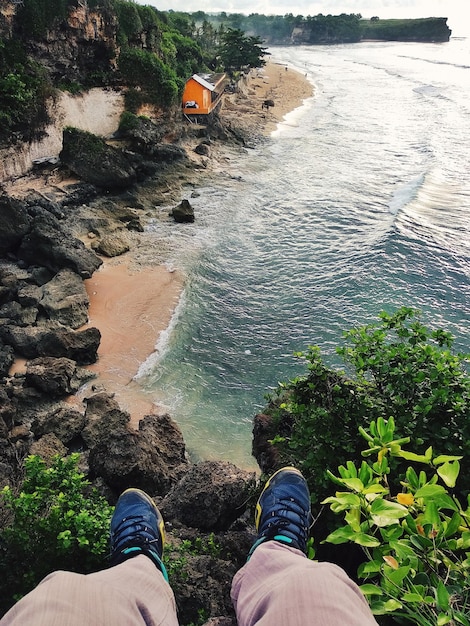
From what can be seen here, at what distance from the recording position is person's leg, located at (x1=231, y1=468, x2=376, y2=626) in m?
1.89

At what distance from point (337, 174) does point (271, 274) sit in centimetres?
1217

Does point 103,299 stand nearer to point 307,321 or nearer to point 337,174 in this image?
point 307,321

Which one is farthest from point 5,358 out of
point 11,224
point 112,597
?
point 112,597

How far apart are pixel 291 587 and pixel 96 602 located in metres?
0.90

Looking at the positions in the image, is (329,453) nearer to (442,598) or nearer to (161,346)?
(442,598)

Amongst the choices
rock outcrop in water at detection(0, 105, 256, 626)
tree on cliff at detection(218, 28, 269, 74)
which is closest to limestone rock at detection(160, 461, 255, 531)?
rock outcrop in water at detection(0, 105, 256, 626)

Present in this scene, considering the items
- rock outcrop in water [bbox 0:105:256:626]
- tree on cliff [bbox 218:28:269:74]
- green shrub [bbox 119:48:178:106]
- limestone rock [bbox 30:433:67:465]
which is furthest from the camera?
tree on cliff [bbox 218:28:269:74]

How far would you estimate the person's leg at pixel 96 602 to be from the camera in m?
1.93

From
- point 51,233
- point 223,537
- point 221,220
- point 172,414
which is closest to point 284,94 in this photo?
point 221,220

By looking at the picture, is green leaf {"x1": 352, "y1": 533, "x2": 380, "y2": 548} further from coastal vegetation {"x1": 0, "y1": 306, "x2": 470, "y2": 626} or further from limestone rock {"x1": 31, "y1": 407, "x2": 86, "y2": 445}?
limestone rock {"x1": 31, "y1": 407, "x2": 86, "y2": 445}

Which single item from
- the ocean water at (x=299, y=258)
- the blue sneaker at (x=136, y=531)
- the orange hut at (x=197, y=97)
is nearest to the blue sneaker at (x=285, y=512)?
the blue sneaker at (x=136, y=531)

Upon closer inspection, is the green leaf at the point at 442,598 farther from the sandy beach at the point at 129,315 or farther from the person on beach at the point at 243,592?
the sandy beach at the point at 129,315

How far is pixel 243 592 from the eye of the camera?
2.50 m

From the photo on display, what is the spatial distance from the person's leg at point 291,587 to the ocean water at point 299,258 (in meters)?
6.23
